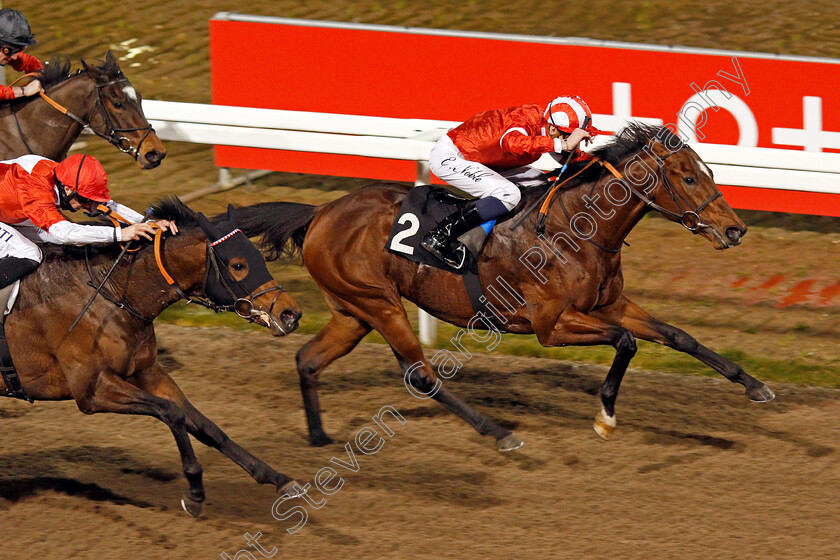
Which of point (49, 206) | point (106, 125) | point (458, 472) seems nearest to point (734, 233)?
point (458, 472)

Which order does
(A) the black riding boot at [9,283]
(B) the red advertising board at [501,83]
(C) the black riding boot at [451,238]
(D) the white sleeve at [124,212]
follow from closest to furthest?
1. (A) the black riding boot at [9,283]
2. (D) the white sleeve at [124,212]
3. (C) the black riding boot at [451,238]
4. (B) the red advertising board at [501,83]

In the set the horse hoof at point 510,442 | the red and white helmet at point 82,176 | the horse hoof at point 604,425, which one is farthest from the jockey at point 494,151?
the red and white helmet at point 82,176

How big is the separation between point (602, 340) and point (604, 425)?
0.47 m

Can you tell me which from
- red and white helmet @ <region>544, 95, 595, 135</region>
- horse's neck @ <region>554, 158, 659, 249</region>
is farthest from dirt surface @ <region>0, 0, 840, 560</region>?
red and white helmet @ <region>544, 95, 595, 135</region>

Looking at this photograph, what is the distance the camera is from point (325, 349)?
20.1ft

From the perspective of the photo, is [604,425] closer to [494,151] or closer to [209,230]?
[494,151]

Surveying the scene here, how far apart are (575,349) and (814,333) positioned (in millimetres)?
1521

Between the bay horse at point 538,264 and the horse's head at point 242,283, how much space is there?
46.9 inches

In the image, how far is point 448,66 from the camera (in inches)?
358

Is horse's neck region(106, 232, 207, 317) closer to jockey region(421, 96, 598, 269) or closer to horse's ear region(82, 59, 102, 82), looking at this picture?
jockey region(421, 96, 598, 269)

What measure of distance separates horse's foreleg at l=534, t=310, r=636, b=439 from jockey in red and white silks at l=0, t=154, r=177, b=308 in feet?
6.43

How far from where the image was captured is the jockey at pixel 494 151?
562cm

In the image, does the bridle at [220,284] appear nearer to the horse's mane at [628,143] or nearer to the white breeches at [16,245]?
the white breeches at [16,245]

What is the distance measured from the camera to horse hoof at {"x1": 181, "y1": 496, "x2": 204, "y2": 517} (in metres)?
5.04
